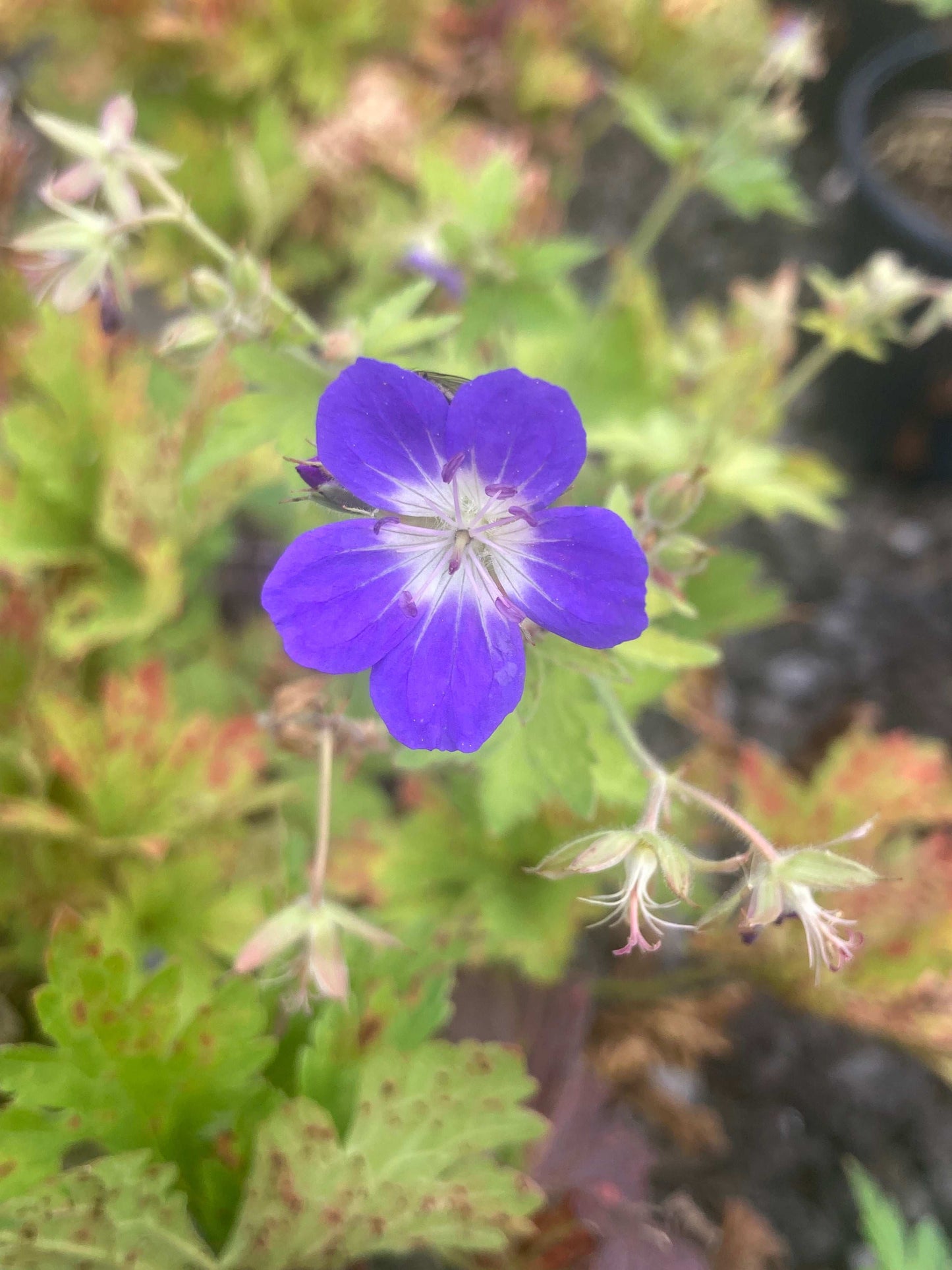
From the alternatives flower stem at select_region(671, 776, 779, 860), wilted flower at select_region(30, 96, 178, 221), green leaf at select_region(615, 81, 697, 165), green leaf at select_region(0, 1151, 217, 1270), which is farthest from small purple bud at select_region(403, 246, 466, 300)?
green leaf at select_region(0, 1151, 217, 1270)

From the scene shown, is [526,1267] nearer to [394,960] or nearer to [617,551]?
[394,960]

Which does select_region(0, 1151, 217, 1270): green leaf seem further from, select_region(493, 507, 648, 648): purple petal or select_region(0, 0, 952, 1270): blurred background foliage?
select_region(493, 507, 648, 648): purple petal

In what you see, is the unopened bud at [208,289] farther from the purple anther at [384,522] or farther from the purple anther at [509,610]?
the purple anther at [509,610]

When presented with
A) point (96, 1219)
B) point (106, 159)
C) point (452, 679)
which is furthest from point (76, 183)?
point (96, 1219)

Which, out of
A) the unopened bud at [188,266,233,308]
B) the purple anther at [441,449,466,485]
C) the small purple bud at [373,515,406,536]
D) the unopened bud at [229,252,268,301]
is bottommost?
the small purple bud at [373,515,406,536]

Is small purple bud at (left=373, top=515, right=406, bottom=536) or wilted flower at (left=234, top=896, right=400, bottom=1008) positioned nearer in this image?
small purple bud at (left=373, top=515, right=406, bottom=536)

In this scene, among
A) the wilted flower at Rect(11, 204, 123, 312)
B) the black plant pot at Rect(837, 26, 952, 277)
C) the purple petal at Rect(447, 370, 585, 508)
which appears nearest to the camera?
the purple petal at Rect(447, 370, 585, 508)

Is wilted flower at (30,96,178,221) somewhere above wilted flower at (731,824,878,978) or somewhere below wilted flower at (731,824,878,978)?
above
